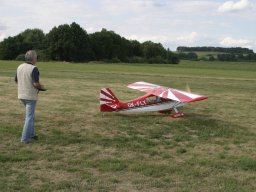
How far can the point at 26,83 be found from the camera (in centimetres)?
905

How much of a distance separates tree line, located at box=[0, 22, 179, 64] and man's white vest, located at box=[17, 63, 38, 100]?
93.9 metres

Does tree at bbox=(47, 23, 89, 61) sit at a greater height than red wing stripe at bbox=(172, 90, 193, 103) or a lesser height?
greater

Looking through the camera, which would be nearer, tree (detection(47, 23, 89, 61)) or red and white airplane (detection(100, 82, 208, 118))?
red and white airplane (detection(100, 82, 208, 118))

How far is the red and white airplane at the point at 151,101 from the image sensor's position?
12.8m

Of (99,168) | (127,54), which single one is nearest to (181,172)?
(99,168)

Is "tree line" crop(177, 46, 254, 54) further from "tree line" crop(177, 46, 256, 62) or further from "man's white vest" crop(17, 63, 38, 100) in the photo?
"man's white vest" crop(17, 63, 38, 100)

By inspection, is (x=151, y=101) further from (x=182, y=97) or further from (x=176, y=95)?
(x=182, y=97)

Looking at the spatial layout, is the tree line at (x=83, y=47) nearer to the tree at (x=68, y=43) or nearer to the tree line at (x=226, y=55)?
the tree at (x=68, y=43)

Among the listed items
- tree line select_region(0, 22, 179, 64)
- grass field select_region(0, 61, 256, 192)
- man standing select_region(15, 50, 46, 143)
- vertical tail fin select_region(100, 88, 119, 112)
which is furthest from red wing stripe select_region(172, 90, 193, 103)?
tree line select_region(0, 22, 179, 64)

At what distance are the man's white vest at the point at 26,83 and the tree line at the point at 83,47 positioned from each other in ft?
308

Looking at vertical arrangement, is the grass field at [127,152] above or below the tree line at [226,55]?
below

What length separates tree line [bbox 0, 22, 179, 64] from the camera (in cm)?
10369

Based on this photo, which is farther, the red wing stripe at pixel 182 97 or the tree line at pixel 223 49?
the tree line at pixel 223 49

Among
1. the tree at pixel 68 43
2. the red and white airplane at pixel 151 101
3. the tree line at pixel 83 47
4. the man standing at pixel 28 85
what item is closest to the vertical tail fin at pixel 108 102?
the red and white airplane at pixel 151 101
